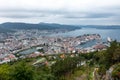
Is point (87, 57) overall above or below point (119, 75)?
below

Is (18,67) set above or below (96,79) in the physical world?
above

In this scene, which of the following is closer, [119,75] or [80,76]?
[119,75]

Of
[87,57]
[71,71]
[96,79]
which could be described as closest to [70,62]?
[71,71]

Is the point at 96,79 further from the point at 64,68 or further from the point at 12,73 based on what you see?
the point at 12,73

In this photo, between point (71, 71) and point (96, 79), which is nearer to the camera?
point (96, 79)

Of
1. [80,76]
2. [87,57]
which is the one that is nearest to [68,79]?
[80,76]

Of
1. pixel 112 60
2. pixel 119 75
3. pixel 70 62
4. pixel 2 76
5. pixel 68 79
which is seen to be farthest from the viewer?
pixel 70 62

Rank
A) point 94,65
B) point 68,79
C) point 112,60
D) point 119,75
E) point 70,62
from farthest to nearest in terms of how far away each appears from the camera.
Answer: point 94,65, point 70,62, point 68,79, point 112,60, point 119,75

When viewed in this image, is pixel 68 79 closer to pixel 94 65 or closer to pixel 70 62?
pixel 70 62

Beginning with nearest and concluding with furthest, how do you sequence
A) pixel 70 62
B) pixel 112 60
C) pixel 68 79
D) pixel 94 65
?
→ pixel 112 60
pixel 68 79
pixel 70 62
pixel 94 65
